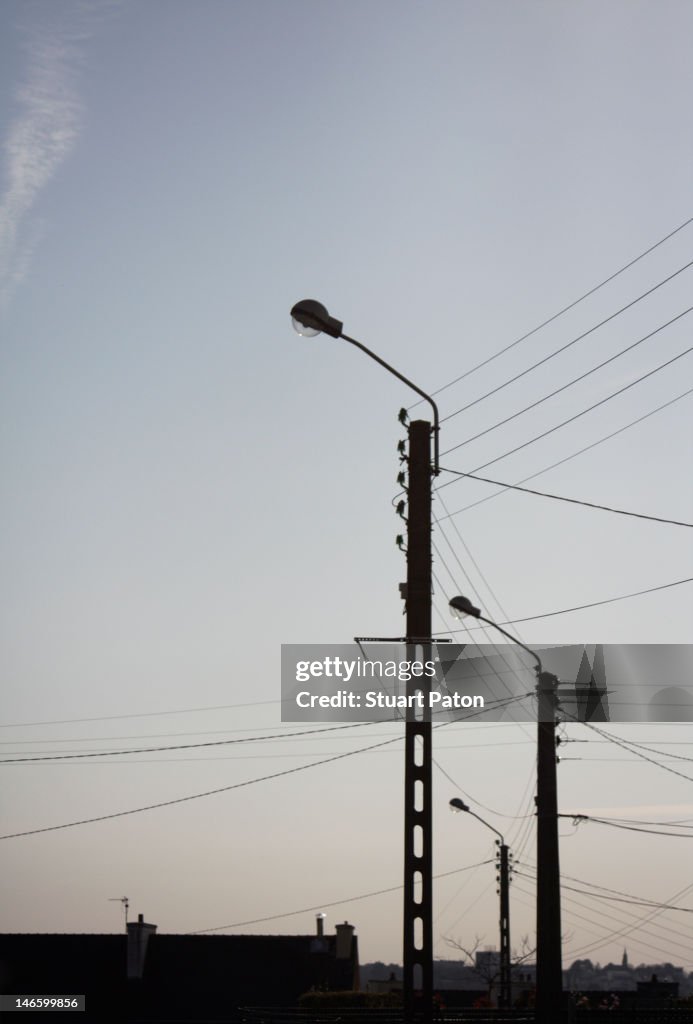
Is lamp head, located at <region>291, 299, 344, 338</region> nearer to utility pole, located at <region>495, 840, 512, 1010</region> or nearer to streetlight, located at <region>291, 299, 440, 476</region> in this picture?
streetlight, located at <region>291, 299, 440, 476</region>

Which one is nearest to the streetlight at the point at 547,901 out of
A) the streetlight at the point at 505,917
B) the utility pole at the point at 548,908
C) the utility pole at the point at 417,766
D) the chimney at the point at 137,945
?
the utility pole at the point at 548,908

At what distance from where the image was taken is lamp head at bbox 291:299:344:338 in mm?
14883

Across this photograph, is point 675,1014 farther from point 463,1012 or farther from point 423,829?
point 423,829

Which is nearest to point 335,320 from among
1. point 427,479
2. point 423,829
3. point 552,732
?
point 427,479

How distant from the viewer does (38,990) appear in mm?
54625

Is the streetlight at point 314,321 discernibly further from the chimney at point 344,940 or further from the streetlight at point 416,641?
the chimney at point 344,940

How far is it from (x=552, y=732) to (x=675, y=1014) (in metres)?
12.0

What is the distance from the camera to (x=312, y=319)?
1492 centimetres

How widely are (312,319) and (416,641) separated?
395 centimetres

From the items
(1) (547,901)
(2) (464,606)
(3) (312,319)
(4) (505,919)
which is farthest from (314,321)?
(4) (505,919)

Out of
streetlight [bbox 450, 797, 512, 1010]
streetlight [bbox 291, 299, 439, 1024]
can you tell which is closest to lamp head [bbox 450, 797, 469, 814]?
streetlight [bbox 450, 797, 512, 1010]

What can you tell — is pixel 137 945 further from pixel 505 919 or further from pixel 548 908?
pixel 548 908

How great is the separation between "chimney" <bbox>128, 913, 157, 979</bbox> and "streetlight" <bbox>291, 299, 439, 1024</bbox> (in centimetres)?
4395

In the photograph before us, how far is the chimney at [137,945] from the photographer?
55.1 meters
